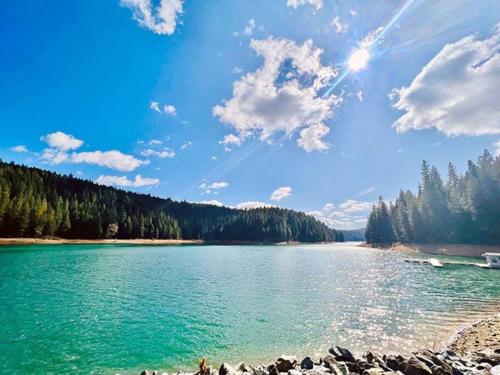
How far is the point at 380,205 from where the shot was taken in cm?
12600

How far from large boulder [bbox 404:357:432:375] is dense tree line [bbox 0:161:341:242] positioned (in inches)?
4294

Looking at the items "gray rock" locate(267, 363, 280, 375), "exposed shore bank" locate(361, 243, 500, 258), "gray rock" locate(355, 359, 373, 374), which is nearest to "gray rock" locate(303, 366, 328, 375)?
"gray rock" locate(267, 363, 280, 375)

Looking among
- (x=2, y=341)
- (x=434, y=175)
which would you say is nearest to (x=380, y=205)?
(x=434, y=175)

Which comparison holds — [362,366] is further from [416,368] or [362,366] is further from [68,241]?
[68,241]

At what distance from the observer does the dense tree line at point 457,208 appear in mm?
67062

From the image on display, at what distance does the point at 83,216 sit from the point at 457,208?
131015mm

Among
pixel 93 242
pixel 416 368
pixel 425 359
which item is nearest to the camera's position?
pixel 416 368

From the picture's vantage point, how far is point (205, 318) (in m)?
19.3

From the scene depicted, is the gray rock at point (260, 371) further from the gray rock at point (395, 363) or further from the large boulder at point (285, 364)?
the gray rock at point (395, 363)

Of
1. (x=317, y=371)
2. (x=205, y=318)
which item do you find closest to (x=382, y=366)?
(x=317, y=371)

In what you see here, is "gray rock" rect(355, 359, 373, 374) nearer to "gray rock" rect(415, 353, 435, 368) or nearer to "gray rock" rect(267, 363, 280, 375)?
"gray rock" rect(415, 353, 435, 368)

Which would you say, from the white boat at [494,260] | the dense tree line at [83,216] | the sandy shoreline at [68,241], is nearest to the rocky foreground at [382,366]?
the white boat at [494,260]

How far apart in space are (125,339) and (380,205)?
5054 inches

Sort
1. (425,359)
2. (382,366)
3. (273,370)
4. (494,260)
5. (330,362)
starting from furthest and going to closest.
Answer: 1. (494,260)
2. (330,362)
3. (382,366)
4. (273,370)
5. (425,359)
